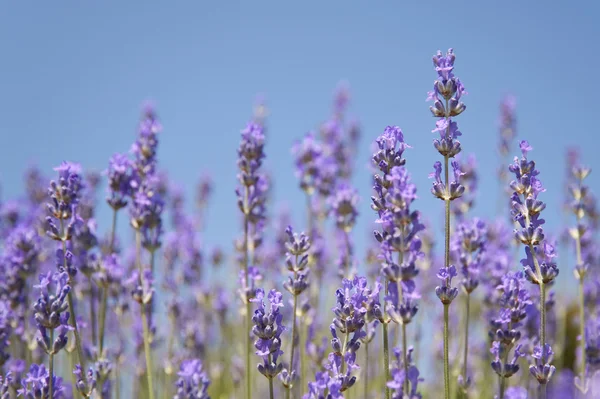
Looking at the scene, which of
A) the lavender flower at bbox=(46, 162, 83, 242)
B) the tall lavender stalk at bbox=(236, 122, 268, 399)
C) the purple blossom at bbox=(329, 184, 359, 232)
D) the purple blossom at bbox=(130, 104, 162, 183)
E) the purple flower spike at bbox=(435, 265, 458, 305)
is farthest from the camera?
the purple blossom at bbox=(329, 184, 359, 232)

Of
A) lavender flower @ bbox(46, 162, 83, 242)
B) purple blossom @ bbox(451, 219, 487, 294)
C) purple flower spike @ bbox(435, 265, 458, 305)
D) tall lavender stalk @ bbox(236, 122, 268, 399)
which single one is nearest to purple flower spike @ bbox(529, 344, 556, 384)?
purple flower spike @ bbox(435, 265, 458, 305)

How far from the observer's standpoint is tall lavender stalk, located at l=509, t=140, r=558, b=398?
2.72m

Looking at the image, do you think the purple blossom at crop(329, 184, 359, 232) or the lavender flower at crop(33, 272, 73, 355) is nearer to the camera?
the lavender flower at crop(33, 272, 73, 355)

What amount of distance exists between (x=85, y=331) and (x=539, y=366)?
15.9 ft

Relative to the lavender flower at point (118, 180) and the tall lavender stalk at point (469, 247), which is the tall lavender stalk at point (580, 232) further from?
the lavender flower at point (118, 180)

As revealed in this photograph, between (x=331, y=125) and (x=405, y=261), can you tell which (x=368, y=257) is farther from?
(x=405, y=261)

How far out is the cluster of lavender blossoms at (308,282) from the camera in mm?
2705

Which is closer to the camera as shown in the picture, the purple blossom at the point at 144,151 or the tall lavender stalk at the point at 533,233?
the tall lavender stalk at the point at 533,233

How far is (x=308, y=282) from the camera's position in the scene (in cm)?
363

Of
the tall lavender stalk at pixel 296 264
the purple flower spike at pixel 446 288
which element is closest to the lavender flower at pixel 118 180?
the tall lavender stalk at pixel 296 264

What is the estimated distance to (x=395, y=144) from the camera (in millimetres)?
2715

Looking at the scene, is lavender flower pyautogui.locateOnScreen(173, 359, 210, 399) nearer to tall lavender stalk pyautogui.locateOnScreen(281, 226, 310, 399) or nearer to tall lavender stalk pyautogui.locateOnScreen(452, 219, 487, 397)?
tall lavender stalk pyautogui.locateOnScreen(281, 226, 310, 399)

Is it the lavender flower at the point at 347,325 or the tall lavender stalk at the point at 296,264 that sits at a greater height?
the tall lavender stalk at the point at 296,264

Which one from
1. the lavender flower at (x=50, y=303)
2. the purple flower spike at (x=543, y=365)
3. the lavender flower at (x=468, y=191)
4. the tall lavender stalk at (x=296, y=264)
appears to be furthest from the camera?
the lavender flower at (x=468, y=191)
